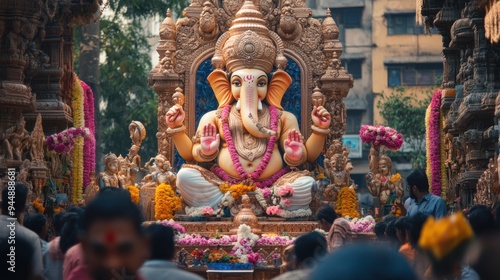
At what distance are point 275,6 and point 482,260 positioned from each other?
1748cm

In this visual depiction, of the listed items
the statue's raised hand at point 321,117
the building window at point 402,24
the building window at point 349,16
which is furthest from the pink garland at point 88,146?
the building window at point 349,16

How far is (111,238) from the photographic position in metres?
5.91

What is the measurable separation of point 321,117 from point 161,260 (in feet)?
46.3

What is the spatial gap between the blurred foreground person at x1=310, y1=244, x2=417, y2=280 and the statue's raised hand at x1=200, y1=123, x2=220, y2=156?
1620 centimetres

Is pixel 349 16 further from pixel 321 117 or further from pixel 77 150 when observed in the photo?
pixel 321 117

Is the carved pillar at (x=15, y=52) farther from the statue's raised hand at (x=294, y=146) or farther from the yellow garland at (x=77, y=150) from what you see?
the statue's raised hand at (x=294, y=146)

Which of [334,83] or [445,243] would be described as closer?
[445,243]

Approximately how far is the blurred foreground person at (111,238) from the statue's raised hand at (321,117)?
1491cm

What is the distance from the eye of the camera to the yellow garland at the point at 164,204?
20359mm

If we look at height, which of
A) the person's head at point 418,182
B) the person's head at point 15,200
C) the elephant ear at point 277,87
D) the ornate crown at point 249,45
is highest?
the ornate crown at point 249,45

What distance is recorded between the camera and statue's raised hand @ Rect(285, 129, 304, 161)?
21.0m

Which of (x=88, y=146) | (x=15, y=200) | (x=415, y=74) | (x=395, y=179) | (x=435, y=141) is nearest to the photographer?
(x=15, y=200)

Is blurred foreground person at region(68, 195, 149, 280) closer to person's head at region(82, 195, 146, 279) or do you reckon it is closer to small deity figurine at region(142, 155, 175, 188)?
person's head at region(82, 195, 146, 279)

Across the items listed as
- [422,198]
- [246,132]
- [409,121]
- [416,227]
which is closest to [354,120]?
[409,121]
